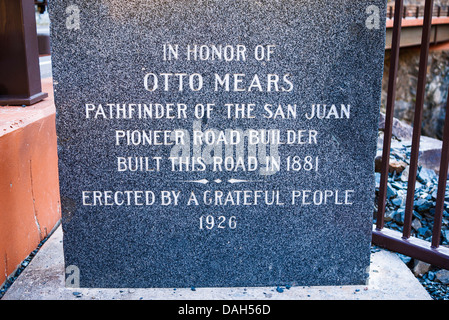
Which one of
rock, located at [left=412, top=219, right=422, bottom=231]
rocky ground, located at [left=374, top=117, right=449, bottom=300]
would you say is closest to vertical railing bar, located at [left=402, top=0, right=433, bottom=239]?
rocky ground, located at [left=374, top=117, right=449, bottom=300]

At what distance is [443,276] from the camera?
2.71 metres

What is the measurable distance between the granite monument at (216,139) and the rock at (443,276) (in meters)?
0.54

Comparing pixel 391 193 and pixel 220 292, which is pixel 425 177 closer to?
pixel 391 193

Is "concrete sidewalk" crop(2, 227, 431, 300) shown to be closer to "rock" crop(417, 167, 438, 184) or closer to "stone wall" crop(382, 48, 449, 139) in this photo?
"rock" crop(417, 167, 438, 184)

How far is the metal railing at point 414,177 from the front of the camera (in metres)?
2.51

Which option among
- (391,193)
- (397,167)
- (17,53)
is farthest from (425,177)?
(17,53)

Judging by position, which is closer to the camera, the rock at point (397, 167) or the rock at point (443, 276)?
the rock at point (443, 276)

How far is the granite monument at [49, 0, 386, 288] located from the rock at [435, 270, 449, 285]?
54cm

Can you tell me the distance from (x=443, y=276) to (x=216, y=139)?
1588 millimetres

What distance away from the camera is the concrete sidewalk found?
2381 mm

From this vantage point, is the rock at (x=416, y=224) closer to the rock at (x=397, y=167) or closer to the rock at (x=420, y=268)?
the rock at (x=420, y=268)

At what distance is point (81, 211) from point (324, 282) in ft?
4.42

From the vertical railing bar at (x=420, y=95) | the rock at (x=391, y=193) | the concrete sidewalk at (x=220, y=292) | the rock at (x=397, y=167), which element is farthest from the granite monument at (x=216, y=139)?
the rock at (x=397, y=167)

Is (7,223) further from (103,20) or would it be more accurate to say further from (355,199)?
(355,199)
